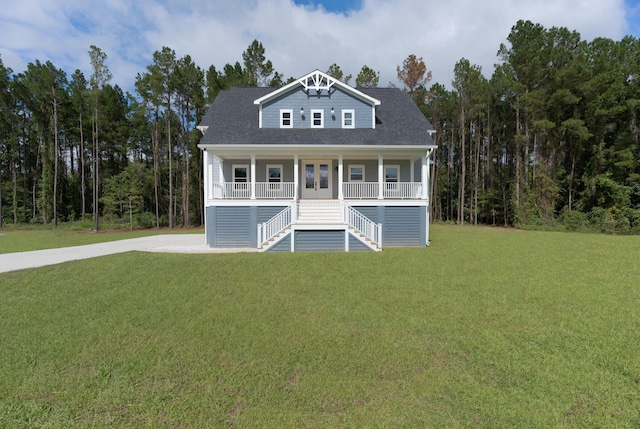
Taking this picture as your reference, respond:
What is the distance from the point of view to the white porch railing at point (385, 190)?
1520cm

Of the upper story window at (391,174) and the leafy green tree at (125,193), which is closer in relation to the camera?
the upper story window at (391,174)

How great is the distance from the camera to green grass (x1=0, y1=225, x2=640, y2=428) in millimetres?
3334

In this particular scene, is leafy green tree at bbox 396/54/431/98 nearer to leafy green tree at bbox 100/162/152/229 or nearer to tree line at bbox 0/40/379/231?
tree line at bbox 0/40/379/231

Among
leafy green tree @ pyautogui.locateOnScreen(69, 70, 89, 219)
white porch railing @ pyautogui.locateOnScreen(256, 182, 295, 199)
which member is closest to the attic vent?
white porch railing @ pyautogui.locateOnScreen(256, 182, 295, 199)

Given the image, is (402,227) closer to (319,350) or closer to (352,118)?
(352,118)

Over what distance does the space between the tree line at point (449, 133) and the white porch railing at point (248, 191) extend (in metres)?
17.3

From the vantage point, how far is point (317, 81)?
55.5ft

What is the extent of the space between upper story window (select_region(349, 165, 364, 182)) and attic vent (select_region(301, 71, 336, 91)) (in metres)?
4.61

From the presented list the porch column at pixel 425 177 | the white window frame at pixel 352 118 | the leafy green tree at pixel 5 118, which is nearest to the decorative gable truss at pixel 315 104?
the white window frame at pixel 352 118

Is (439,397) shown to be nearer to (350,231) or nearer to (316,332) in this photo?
(316,332)

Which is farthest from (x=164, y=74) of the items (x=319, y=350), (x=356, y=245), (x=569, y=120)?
(x=569, y=120)

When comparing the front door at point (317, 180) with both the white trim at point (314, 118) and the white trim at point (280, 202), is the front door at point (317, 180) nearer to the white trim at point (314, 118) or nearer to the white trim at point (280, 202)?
the white trim at point (314, 118)

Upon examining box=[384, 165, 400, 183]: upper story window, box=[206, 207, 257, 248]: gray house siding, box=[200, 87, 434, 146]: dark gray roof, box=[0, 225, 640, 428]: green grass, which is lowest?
box=[0, 225, 640, 428]: green grass

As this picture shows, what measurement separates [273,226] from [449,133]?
34056 mm
